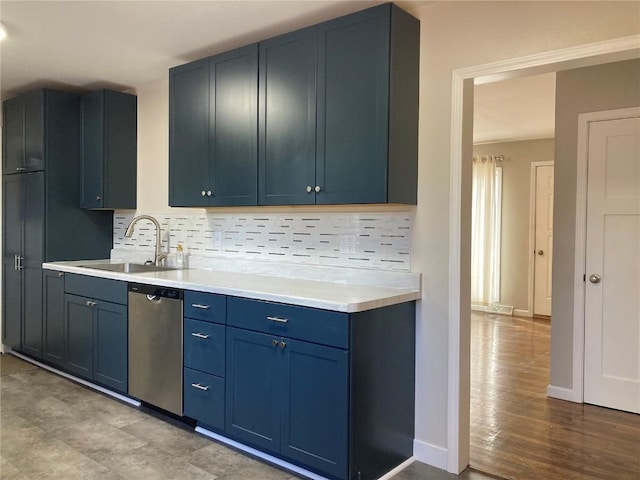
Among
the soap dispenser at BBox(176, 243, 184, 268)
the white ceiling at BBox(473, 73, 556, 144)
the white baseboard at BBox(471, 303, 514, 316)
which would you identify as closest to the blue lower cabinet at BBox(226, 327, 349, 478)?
the soap dispenser at BBox(176, 243, 184, 268)

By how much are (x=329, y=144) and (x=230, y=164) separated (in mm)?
808

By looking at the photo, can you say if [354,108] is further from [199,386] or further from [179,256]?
[179,256]

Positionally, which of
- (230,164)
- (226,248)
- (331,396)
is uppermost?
(230,164)

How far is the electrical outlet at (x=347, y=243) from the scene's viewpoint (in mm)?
2990

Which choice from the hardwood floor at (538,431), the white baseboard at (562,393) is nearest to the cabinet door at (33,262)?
the hardwood floor at (538,431)

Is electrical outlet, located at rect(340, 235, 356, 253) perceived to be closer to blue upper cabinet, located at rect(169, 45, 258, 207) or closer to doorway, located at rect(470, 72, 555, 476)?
blue upper cabinet, located at rect(169, 45, 258, 207)

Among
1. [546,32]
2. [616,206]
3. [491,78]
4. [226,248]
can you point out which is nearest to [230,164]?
[226,248]

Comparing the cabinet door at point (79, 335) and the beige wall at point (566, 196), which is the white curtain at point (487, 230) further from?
the cabinet door at point (79, 335)

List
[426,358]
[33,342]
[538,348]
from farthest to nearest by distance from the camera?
[538,348], [33,342], [426,358]

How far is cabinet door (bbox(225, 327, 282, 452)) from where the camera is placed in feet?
8.20

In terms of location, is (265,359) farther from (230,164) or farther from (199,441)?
(230,164)

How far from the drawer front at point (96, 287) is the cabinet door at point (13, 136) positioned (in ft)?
4.29

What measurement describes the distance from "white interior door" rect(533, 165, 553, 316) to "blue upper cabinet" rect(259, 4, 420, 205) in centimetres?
494

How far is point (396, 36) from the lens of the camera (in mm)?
2463
